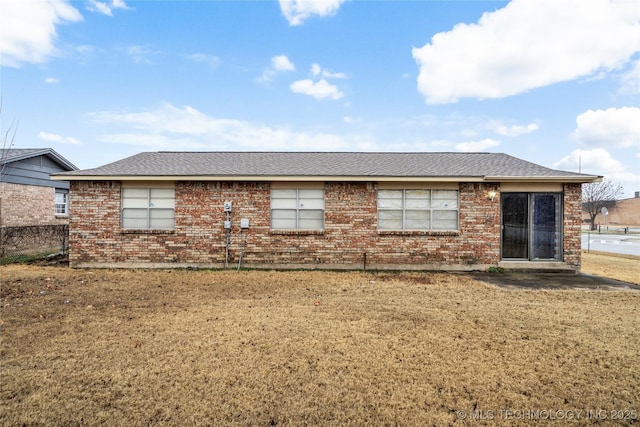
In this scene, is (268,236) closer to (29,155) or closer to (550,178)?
(550,178)

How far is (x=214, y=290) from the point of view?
7141mm

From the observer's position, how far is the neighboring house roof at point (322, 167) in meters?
9.62

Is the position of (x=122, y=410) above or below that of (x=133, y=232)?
below

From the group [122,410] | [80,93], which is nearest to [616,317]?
[122,410]

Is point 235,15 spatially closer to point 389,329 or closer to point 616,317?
point 389,329

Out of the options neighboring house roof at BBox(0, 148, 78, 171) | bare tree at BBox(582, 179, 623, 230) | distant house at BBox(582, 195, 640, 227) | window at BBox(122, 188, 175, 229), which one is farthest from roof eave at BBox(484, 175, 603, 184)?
distant house at BBox(582, 195, 640, 227)

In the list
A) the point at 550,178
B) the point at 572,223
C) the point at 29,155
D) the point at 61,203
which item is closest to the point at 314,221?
the point at 550,178

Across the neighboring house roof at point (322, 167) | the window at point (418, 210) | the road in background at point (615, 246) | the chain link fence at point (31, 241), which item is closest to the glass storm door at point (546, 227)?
the neighboring house roof at point (322, 167)

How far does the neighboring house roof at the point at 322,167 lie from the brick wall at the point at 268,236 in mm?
389

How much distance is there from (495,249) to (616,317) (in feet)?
14.9

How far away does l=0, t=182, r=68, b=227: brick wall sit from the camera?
1363cm

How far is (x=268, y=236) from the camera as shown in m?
9.99

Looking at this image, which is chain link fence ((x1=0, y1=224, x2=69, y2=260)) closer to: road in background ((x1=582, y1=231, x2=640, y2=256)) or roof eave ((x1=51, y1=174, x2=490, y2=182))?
roof eave ((x1=51, y1=174, x2=490, y2=182))

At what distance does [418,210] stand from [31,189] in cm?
1743
